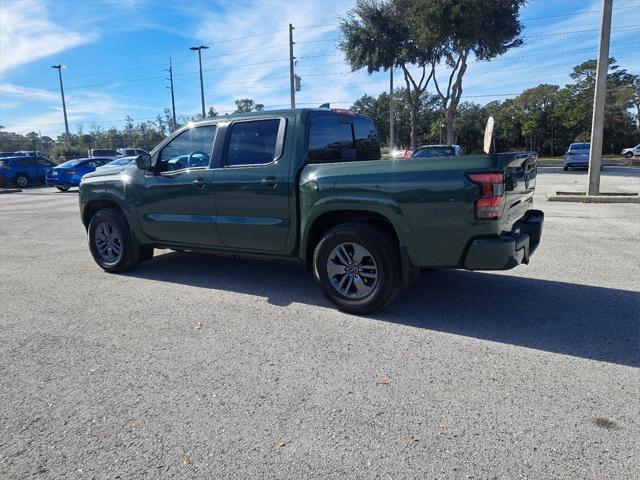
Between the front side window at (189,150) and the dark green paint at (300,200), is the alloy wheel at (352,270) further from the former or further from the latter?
the front side window at (189,150)

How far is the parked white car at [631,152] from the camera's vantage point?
41256mm

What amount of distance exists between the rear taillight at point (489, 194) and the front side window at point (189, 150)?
303 centimetres

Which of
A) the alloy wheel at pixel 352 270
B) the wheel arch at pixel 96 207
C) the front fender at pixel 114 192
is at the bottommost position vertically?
the alloy wheel at pixel 352 270

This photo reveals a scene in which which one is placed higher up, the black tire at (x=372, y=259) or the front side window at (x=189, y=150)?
the front side window at (x=189, y=150)

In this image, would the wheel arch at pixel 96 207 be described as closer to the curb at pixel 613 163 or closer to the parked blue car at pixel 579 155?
the parked blue car at pixel 579 155

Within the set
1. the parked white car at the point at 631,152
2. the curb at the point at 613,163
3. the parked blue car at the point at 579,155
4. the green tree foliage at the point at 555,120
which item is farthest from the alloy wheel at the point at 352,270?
the parked white car at the point at 631,152

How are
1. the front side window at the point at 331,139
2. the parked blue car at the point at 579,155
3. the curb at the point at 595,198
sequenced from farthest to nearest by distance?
1. the parked blue car at the point at 579,155
2. the curb at the point at 595,198
3. the front side window at the point at 331,139

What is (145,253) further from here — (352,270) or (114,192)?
(352,270)

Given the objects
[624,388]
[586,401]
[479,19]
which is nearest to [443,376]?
[586,401]

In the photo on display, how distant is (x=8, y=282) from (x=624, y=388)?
6.65 metres

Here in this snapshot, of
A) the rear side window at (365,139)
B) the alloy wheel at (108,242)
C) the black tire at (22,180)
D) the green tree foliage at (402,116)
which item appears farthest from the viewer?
the green tree foliage at (402,116)

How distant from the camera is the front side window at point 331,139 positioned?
5.00m

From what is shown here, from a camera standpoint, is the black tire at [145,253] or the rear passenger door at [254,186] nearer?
the rear passenger door at [254,186]

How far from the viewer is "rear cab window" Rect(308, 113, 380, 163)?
16.5 ft
